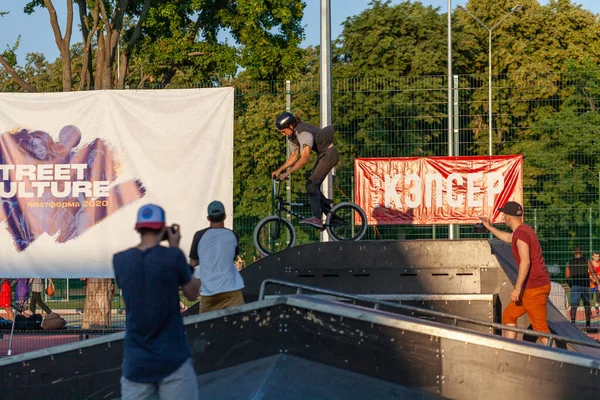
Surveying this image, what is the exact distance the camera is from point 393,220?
46.5ft

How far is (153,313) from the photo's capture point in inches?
182

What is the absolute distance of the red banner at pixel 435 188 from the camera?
45.5 ft

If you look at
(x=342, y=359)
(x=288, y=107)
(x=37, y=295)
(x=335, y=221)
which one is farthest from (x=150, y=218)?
(x=37, y=295)

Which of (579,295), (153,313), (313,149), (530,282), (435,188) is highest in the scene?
(313,149)

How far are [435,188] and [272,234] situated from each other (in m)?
3.37

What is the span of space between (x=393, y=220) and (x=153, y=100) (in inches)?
164

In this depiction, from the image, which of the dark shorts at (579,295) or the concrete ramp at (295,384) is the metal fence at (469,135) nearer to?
the dark shorts at (579,295)

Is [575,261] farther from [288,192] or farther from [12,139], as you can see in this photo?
[12,139]

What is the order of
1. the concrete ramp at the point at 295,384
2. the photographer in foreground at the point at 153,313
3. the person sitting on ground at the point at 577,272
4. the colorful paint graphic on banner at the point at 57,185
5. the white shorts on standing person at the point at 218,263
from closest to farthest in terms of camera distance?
the photographer in foreground at the point at 153,313, the concrete ramp at the point at 295,384, the white shorts on standing person at the point at 218,263, the colorful paint graphic on banner at the point at 57,185, the person sitting on ground at the point at 577,272

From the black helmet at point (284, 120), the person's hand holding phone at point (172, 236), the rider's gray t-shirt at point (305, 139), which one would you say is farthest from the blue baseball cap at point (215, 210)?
the person's hand holding phone at point (172, 236)

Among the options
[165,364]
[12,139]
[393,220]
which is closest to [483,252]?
[393,220]

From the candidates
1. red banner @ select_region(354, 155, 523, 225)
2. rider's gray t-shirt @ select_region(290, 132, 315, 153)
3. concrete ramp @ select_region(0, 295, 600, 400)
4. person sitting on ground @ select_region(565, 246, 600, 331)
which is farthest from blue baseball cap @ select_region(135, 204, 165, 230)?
person sitting on ground @ select_region(565, 246, 600, 331)

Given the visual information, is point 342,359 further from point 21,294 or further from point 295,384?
point 21,294

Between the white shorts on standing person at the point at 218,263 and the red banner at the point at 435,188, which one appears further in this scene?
the red banner at the point at 435,188
